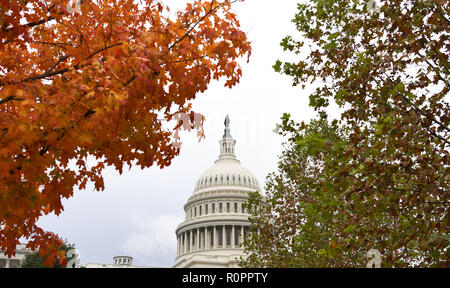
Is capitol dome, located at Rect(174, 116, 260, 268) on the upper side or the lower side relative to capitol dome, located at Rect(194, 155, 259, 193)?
lower

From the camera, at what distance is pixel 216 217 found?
361 ft

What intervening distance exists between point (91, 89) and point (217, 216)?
10666cm

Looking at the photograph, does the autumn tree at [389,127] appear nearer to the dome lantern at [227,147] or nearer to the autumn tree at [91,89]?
the autumn tree at [91,89]

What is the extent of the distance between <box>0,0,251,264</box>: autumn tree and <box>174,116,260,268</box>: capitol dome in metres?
89.4

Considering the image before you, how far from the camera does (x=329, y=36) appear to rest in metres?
10.8

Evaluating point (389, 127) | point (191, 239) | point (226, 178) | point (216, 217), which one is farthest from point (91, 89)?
point (226, 178)

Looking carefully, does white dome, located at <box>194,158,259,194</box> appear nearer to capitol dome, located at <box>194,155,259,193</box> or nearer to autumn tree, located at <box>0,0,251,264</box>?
capitol dome, located at <box>194,155,259,193</box>

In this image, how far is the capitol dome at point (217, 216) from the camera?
107 metres

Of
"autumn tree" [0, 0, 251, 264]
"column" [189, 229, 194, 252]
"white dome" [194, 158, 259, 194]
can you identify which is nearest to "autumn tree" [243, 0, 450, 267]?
"autumn tree" [0, 0, 251, 264]

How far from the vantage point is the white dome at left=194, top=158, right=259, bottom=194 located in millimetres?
122500

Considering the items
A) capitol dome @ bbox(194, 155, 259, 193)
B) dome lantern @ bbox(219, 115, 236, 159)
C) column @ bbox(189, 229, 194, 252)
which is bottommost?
column @ bbox(189, 229, 194, 252)
